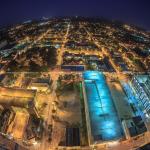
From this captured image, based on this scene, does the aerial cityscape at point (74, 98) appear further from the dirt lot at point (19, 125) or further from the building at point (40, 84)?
the building at point (40, 84)

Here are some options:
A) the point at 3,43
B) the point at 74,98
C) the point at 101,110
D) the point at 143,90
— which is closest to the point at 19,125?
the point at 74,98

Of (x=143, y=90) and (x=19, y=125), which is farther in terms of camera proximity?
(x=143, y=90)

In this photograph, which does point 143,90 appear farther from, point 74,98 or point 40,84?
point 40,84

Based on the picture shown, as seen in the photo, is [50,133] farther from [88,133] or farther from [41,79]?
[41,79]

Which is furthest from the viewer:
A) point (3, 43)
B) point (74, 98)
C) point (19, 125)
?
point (3, 43)

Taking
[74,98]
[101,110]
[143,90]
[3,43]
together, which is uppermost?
[3,43]

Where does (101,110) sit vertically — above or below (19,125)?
above

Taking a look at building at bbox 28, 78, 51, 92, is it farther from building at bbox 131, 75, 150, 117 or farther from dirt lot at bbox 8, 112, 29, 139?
building at bbox 131, 75, 150, 117

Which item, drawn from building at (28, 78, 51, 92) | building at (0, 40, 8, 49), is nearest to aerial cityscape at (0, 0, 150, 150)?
building at (28, 78, 51, 92)
